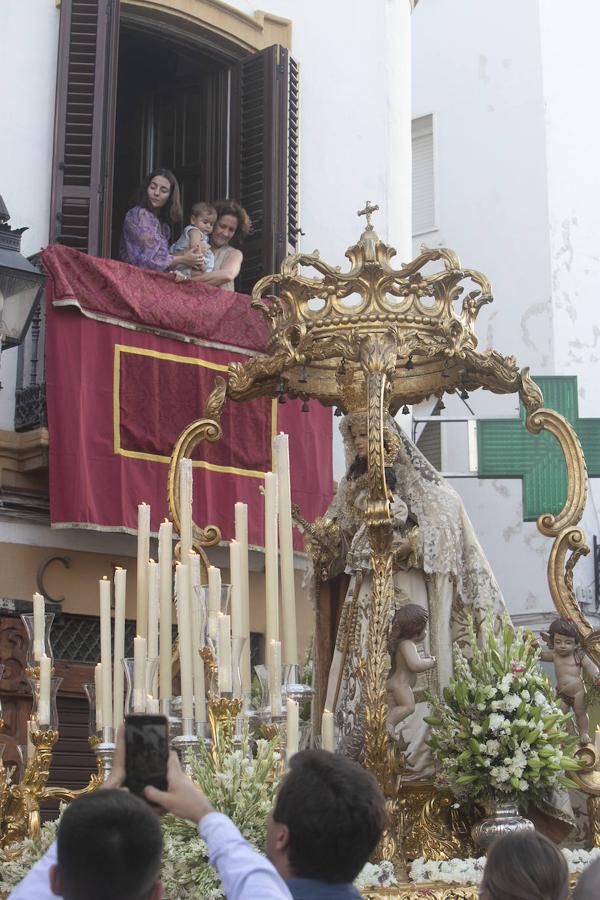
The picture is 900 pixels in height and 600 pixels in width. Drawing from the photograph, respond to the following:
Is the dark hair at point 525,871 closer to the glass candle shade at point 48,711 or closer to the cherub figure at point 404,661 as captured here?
the glass candle shade at point 48,711

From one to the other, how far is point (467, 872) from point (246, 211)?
19.1 ft

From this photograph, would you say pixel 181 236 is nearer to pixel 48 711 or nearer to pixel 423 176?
pixel 423 176

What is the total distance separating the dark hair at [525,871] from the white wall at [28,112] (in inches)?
263

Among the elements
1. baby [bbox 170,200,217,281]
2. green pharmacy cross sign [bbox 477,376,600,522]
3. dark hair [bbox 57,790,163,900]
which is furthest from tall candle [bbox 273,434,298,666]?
green pharmacy cross sign [bbox 477,376,600,522]

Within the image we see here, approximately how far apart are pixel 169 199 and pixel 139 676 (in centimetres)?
560

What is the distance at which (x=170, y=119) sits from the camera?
429 inches

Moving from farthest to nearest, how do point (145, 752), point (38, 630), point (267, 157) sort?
point (267, 157)
point (38, 630)
point (145, 752)

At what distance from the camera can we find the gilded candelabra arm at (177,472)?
6223 millimetres

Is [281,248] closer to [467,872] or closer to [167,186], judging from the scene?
[167,186]

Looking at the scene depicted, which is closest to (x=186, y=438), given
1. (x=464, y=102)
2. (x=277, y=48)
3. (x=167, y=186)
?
(x=167, y=186)

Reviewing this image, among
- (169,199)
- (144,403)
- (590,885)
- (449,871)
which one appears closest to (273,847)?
(590,885)

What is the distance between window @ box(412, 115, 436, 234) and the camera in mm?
14398

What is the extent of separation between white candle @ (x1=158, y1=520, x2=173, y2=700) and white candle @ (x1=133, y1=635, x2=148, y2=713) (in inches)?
11.6

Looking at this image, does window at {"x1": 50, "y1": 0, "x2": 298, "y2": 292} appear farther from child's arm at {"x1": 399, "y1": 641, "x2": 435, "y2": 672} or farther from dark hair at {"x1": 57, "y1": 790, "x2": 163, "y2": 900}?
dark hair at {"x1": 57, "y1": 790, "x2": 163, "y2": 900}
